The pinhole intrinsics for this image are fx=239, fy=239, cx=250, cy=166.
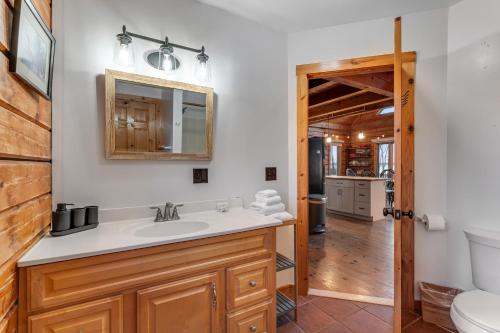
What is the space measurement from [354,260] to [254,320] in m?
2.04

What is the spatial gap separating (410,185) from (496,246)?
0.62m

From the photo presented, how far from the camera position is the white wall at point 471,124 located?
5.52 ft

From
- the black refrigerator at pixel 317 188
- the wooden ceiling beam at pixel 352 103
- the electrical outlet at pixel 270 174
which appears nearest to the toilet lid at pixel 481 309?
the electrical outlet at pixel 270 174

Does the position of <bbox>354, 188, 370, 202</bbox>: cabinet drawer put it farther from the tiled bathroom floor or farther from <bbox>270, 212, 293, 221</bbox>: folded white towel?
<bbox>270, 212, 293, 221</bbox>: folded white towel

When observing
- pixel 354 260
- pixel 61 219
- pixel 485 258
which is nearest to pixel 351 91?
pixel 354 260

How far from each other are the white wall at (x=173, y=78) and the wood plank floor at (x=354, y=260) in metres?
1.14

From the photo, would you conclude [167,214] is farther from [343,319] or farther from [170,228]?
[343,319]

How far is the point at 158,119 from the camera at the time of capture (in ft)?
5.40

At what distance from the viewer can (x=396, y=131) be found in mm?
1389

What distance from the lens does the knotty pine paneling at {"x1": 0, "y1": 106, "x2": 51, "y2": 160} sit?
2.67 ft

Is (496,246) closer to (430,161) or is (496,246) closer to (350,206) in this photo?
(430,161)

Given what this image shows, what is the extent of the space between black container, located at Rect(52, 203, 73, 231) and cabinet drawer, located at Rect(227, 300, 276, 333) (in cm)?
99

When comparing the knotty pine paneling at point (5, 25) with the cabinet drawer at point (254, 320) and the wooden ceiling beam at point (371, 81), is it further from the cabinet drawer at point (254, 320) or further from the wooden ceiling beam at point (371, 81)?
the wooden ceiling beam at point (371, 81)

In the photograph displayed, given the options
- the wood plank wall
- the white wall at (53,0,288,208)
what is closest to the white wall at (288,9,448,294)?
the white wall at (53,0,288,208)
